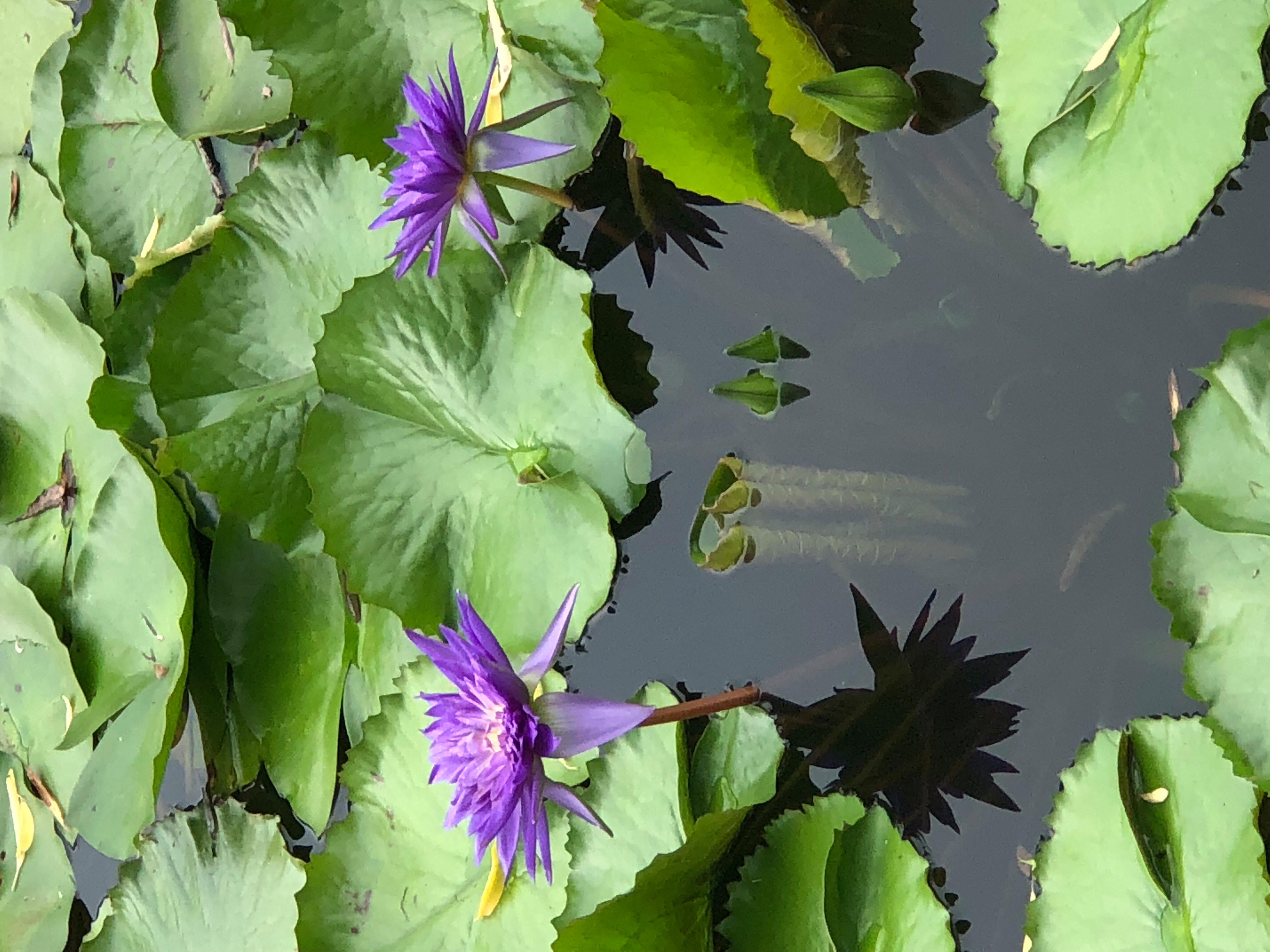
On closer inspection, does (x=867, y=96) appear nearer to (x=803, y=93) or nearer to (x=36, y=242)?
(x=803, y=93)

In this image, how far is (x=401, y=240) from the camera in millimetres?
619

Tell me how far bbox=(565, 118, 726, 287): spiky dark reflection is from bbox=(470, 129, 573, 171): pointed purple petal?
4.4 inches

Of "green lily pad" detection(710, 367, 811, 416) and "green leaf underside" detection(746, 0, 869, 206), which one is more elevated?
"green leaf underside" detection(746, 0, 869, 206)

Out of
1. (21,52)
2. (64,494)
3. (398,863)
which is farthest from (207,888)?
(21,52)

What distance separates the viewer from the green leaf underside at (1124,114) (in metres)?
0.50

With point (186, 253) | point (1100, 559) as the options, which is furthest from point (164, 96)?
point (1100, 559)

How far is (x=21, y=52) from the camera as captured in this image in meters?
0.95

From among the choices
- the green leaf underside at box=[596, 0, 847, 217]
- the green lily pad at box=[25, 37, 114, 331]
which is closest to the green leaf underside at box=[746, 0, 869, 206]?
the green leaf underside at box=[596, 0, 847, 217]

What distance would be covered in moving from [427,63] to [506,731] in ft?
1.59

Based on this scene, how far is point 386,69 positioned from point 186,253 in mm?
248

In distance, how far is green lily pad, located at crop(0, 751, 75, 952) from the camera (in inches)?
35.4

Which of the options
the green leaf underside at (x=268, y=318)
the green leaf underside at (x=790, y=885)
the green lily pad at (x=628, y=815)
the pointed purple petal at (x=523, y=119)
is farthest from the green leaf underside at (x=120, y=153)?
the green leaf underside at (x=790, y=885)

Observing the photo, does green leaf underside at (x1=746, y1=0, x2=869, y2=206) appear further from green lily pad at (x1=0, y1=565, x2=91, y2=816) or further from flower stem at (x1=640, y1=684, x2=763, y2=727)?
green lily pad at (x1=0, y1=565, x2=91, y2=816)

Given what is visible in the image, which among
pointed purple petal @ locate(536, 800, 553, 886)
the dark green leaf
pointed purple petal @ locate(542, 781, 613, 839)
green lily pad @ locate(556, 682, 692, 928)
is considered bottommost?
green lily pad @ locate(556, 682, 692, 928)
